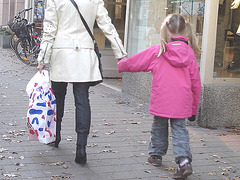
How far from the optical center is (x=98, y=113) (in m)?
7.66

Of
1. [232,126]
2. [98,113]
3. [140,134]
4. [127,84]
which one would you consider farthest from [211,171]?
[127,84]

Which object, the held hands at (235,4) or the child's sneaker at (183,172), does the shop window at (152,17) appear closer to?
the held hands at (235,4)

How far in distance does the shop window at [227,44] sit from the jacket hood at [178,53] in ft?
8.07

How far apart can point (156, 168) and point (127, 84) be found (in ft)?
15.1

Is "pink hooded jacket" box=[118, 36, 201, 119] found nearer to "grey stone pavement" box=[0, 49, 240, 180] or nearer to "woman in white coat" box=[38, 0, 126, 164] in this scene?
"woman in white coat" box=[38, 0, 126, 164]

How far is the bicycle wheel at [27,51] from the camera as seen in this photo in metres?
13.3

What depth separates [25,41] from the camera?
1339 centimetres

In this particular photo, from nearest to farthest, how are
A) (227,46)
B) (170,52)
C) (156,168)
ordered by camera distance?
(170,52) → (156,168) → (227,46)

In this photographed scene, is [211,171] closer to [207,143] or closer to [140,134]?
[207,143]

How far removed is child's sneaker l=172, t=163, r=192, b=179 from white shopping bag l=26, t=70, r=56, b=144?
1396 millimetres

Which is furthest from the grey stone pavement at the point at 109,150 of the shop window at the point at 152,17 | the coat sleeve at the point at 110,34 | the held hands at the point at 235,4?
the held hands at the point at 235,4

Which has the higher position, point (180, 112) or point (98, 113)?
point (180, 112)

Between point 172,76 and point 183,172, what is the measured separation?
0.90m

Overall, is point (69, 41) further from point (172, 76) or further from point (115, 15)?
point (115, 15)
